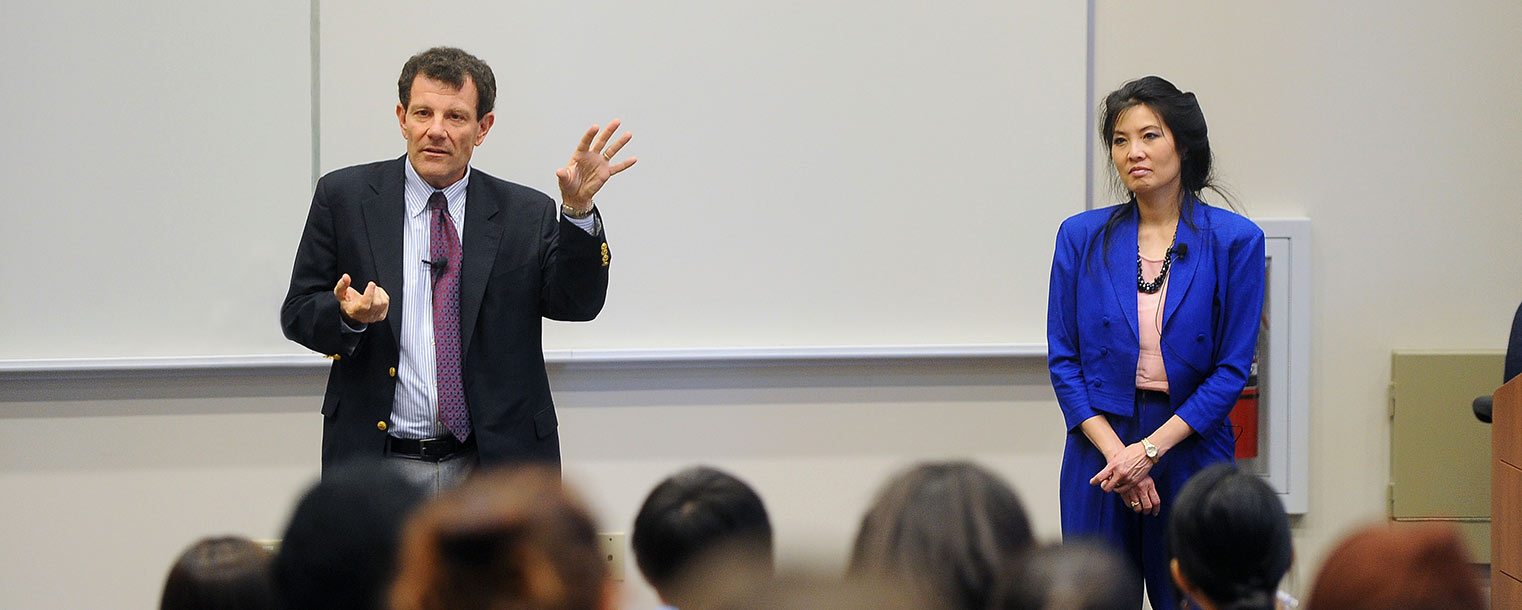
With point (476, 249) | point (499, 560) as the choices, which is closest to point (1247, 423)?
point (476, 249)

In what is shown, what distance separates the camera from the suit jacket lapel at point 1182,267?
2447 mm

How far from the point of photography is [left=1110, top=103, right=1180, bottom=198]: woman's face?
2.51 m

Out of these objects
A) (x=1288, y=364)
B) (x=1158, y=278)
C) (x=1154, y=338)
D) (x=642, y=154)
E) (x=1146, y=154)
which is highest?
(x=642, y=154)

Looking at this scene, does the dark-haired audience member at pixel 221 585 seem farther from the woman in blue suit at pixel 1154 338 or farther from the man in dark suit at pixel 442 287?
the woman in blue suit at pixel 1154 338

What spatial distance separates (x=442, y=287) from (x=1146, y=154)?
139 cm

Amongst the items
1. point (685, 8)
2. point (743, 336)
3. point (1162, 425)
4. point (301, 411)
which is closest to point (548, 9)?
point (685, 8)

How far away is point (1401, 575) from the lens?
1123 mm

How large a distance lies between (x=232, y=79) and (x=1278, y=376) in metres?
2.99

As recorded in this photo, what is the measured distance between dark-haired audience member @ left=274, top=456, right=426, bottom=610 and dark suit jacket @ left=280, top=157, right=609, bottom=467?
97 centimetres

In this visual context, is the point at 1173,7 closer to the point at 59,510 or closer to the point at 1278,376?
the point at 1278,376

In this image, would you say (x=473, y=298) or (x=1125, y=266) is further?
(x=1125, y=266)

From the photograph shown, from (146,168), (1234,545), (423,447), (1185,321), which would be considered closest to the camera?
(1234,545)

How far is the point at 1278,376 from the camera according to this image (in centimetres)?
354

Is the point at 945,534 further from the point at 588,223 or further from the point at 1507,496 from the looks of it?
the point at 1507,496
